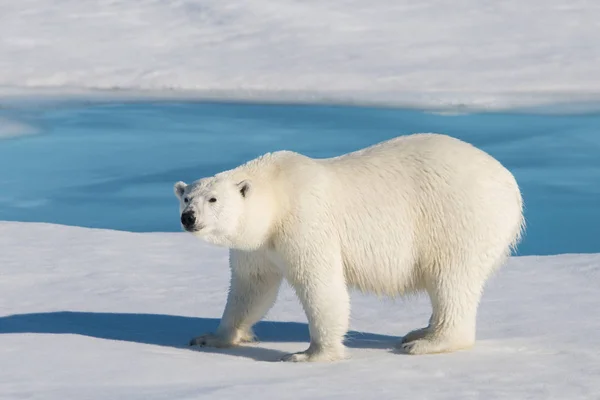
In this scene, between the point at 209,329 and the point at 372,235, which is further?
the point at 209,329

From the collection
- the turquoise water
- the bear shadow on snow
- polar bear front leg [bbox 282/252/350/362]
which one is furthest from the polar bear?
the turquoise water

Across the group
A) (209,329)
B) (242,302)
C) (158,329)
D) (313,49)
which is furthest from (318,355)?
(313,49)

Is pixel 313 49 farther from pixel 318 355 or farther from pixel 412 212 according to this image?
pixel 318 355

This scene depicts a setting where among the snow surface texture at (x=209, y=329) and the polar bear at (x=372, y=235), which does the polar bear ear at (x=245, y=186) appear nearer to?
the polar bear at (x=372, y=235)

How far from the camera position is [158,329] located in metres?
4.96

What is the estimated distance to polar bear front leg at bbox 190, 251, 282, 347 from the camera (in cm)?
461

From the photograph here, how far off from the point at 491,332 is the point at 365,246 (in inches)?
31.7

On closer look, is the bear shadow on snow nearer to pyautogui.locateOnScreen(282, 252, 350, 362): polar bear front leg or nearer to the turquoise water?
pyautogui.locateOnScreen(282, 252, 350, 362): polar bear front leg

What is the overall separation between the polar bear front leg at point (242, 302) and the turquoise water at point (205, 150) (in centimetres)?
436

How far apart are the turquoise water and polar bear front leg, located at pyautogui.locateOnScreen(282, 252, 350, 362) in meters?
4.51

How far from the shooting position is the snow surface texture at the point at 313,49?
40.0ft

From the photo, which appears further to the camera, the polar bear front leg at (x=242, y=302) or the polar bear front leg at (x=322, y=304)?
the polar bear front leg at (x=242, y=302)

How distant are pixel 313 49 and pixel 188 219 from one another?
9.96 meters

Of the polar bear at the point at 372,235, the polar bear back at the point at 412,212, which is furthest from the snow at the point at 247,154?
the polar bear back at the point at 412,212
